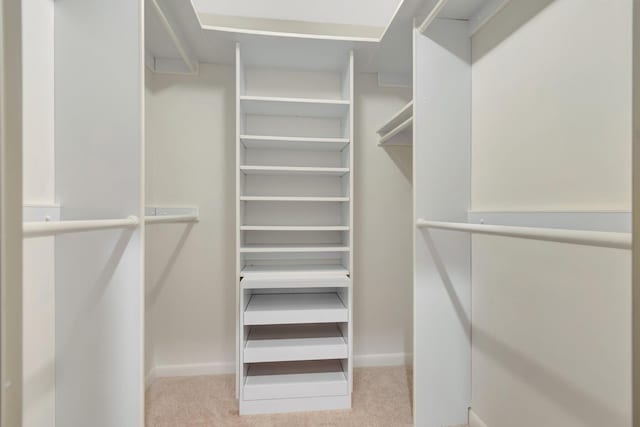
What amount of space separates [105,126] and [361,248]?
160 cm

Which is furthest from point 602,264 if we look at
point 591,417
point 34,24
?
point 34,24

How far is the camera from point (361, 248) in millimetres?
2242

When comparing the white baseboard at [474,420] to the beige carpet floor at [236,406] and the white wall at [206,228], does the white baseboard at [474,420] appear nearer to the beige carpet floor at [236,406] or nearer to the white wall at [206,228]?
the beige carpet floor at [236,406]

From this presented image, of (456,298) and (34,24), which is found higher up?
(34,24)

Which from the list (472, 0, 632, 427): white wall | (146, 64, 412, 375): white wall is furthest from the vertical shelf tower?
(472, 0, 632, 427): white wall

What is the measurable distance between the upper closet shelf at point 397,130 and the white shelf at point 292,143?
0.30 metres

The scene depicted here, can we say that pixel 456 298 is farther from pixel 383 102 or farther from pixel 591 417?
pixel 383 102

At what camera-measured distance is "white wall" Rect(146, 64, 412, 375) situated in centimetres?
208

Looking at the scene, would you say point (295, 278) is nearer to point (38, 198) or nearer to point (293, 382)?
point (293, 382)

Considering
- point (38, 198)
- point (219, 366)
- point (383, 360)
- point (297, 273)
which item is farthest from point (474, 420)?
point (38, 198)

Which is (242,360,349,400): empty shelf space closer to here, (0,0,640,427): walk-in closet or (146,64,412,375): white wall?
(0,0,640,427): walk-in closet

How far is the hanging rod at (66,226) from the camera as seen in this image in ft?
2.08

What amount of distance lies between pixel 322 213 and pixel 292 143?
509mm


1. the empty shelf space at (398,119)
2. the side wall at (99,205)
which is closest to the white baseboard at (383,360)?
the side wall at (99,205)
